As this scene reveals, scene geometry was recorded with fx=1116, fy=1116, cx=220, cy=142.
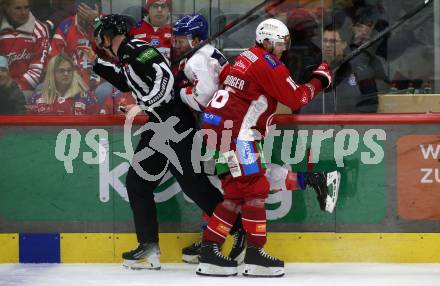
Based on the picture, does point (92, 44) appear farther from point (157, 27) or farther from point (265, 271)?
point (265, 271)

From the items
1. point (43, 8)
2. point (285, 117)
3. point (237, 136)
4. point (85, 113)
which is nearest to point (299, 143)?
point (285, 117)

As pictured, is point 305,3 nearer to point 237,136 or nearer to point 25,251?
point 237,136

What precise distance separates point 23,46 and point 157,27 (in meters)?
0.85

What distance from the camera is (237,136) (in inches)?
254

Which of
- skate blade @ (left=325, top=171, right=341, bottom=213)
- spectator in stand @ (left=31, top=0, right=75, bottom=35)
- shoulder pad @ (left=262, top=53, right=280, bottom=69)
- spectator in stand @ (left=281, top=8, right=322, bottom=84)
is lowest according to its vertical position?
skate blade @ (left=325, top=171, right=341, bottom=213)

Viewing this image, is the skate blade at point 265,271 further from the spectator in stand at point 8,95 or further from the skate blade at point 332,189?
the spectator in stand at point 8,95

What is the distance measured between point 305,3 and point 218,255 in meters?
1.68

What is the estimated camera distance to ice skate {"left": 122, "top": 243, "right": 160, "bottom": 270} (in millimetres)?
6703

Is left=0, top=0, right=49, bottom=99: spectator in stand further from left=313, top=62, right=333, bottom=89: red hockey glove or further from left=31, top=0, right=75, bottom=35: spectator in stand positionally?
left=313, top=62, right=333, bottom=89: red hockey glove

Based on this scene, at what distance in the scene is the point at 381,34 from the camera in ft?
22.8

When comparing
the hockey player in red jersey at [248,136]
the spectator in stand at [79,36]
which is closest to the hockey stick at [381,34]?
the hockey player in red jersey at [248,136]

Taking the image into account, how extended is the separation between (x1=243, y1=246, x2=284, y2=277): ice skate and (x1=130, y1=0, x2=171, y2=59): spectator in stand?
137cm

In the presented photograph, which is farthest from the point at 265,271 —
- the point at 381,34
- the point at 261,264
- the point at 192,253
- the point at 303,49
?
the point at 381,34

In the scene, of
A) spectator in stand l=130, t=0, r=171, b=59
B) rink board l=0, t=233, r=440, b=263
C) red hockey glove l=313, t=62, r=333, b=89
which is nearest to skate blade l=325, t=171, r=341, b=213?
rink board l=0, t=233, r=440, b=263
